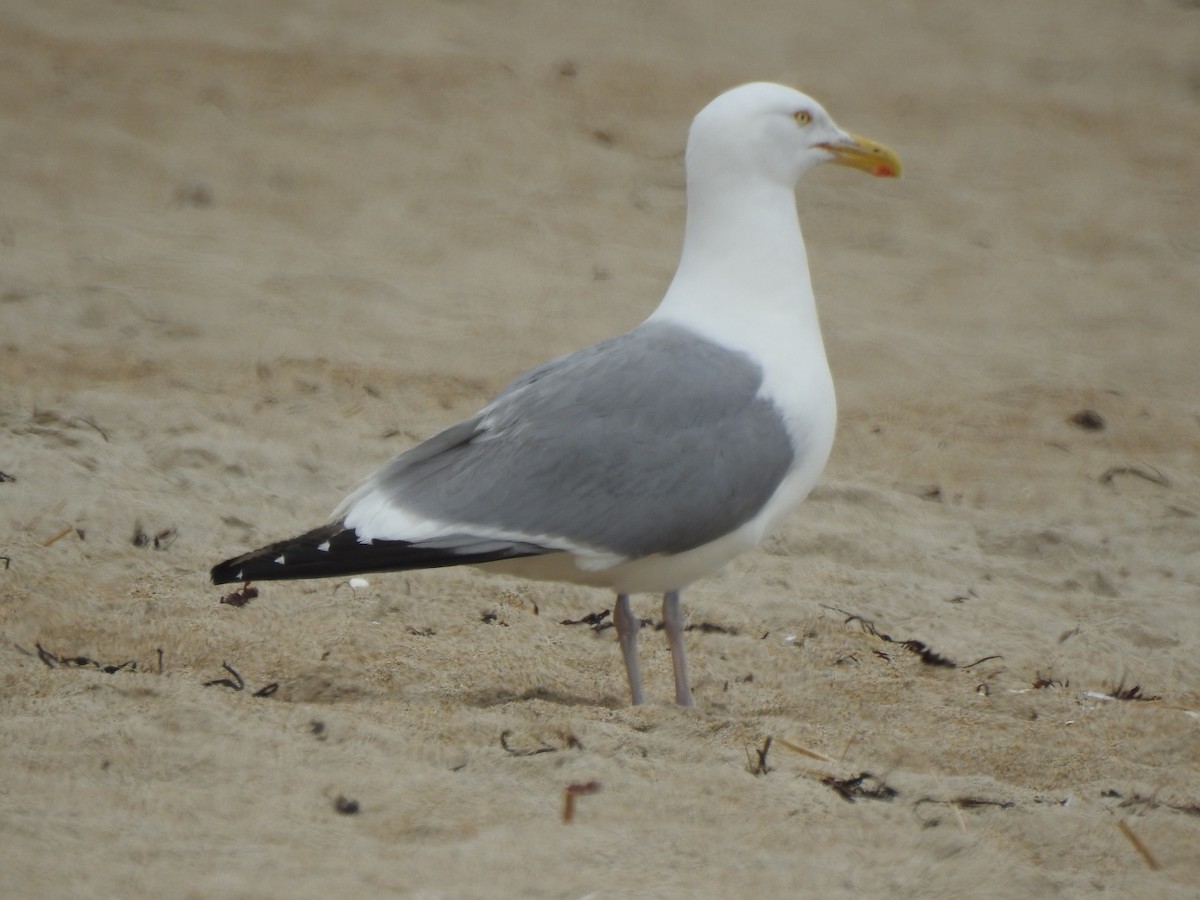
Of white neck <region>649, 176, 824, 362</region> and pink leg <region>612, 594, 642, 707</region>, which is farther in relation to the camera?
white neck <region>649, 176, 824, 362</region>

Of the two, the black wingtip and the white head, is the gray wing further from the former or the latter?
the white head

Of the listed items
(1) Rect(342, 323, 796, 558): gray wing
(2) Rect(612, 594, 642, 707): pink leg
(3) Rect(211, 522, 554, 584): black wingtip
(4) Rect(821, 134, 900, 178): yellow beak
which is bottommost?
(2) Rect(612, 594, 642, 707): pink leg

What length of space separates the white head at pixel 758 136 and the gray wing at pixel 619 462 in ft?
1.94

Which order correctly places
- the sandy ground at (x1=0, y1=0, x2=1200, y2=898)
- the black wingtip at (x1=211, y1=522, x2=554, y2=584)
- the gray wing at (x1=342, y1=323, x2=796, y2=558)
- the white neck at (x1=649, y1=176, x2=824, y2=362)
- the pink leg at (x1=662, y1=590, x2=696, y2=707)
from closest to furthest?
the sandy ground at (x1=0, y1=0, x2=1200, y2=898) → the black wingtip at (x1=211, y1=522, x2=554, y2=584) → the gray wing at (x1=342, y1=323, x2=796, y2=558) → the pink leg at (x1=662, y1=590, x2=696, y2=707) → the white neck at (x1=649, y1=176, x2=824, y2=362)

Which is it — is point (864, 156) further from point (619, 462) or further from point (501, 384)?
point (501, 384)

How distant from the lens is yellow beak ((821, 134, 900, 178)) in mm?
4098

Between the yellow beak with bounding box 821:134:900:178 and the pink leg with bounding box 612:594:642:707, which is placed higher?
the yellow beak with bounding box 821:134:900:178

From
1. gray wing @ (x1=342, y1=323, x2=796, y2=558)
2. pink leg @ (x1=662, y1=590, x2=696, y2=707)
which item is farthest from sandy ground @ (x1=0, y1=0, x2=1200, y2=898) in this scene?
gray wing @ (x1=342, y1=323, x2=796, y2=558)

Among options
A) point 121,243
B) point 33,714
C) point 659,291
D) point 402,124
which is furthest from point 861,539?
point 402,124

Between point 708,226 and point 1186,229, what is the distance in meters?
4.74

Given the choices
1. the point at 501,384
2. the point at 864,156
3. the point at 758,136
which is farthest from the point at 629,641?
the point at 501,384

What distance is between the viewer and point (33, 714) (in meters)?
2.96

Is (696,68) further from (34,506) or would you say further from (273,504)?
(34,506)

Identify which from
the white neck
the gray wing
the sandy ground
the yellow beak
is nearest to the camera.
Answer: the sandy ground
